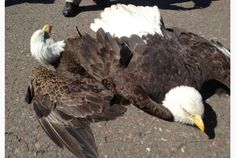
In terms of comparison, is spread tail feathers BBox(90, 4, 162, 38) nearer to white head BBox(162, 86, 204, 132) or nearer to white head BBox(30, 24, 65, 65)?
white head BBox(30, 24, 65, 65)

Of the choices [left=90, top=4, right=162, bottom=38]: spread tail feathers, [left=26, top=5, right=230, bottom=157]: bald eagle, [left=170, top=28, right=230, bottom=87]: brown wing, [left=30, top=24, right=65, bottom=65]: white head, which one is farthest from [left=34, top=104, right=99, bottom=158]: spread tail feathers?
[left=170, top=28, right=230, bottom=87]: brown wing

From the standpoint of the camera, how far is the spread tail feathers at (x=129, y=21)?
4055mm

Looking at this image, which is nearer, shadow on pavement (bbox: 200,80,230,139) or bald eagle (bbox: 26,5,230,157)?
bald eagle (bbox: 26,5,230,157)

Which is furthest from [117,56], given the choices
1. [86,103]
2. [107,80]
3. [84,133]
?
[84,133]

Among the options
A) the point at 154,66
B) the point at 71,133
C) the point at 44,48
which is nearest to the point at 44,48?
the point at 44,48

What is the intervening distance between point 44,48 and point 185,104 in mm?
1624

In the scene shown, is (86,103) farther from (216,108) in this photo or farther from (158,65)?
(216,108)

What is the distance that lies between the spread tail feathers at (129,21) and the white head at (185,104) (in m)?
Answer: 0.76

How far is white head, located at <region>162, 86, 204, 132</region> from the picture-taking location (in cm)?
346

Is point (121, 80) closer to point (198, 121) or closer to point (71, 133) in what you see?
point (71, 133)

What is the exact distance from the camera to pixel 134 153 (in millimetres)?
3533

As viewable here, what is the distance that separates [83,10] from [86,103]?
236 cm

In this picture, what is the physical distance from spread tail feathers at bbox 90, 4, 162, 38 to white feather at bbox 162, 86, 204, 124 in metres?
0.75

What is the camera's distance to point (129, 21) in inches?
165
